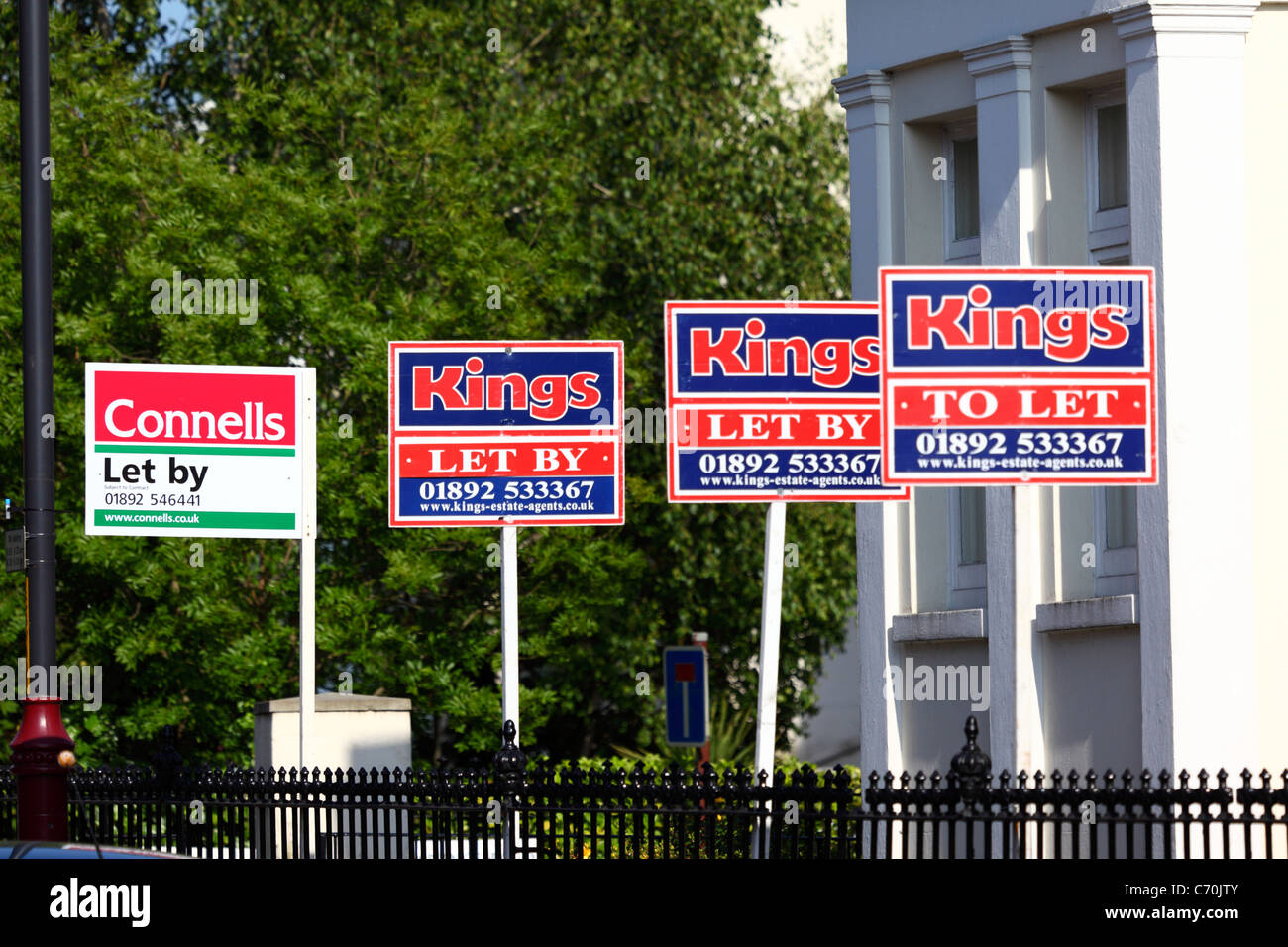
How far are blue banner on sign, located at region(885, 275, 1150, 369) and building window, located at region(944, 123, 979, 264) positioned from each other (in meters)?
5.35

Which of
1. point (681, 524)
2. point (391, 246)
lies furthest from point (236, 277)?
point (681, 524)

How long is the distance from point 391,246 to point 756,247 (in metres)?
4.89

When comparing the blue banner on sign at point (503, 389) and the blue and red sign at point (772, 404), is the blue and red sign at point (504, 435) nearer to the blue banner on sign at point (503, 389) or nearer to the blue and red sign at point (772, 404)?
the blue banner on sign at point (503, 389)

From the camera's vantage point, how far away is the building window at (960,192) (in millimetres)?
18359

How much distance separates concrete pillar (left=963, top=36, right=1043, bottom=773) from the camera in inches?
666

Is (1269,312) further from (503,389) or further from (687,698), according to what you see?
(687,698)

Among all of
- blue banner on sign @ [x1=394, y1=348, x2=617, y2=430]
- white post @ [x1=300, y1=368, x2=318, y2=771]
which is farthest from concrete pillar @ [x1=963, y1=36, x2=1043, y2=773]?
white post @ [x1=300, y1=368, x2=318, y2=771]

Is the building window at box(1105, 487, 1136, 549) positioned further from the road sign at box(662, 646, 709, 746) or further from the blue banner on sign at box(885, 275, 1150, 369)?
the road sign at box(662, 646, 709, 746)

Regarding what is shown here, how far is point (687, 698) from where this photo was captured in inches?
930

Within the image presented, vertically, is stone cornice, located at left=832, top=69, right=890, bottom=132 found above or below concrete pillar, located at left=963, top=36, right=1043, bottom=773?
above

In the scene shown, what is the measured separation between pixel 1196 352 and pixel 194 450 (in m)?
7.61

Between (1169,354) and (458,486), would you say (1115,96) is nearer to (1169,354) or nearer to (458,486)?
(1169,354)

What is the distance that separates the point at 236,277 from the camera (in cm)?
2561

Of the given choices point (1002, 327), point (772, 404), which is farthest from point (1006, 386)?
point (772, 404)
